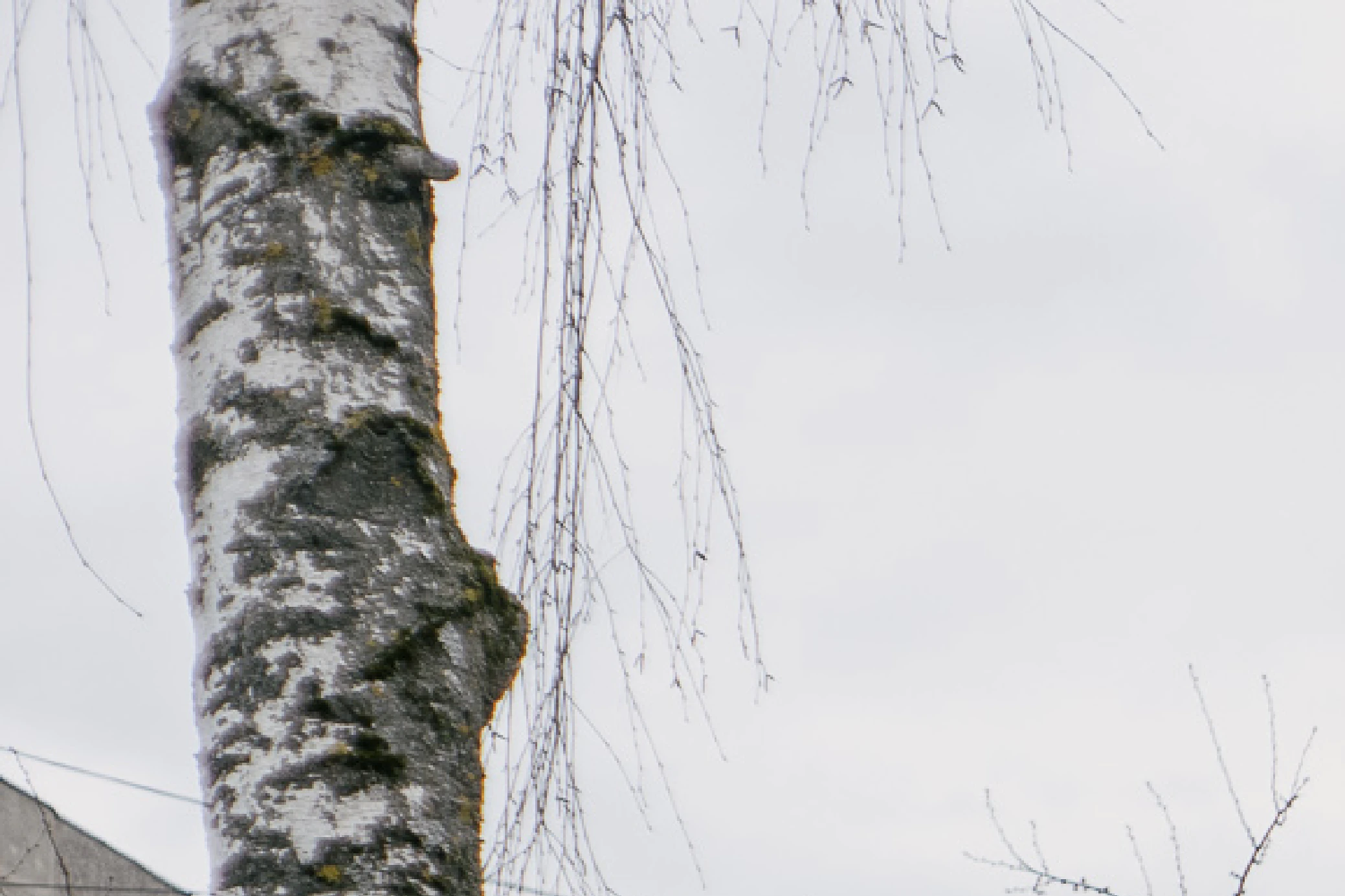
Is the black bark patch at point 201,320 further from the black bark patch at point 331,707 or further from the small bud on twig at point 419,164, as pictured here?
the black bark patch at point 331,707

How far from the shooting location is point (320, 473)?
1401mm

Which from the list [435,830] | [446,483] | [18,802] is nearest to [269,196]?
[446,483]

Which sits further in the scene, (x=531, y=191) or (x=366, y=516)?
(x=531, y=191)

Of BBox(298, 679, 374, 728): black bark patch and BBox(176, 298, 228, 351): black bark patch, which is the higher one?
BBox(176, 298, 228, 351): black bark patch

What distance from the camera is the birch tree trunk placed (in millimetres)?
1310

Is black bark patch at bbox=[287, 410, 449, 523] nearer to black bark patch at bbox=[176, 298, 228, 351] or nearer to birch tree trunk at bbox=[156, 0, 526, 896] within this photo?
birch tree trunk at bbox=[156, 0, 526, 896]

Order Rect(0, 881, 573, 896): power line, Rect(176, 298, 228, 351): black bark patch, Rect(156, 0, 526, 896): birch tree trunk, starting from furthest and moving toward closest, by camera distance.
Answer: Rect(0, 881, 573, 896): power line < Rect(176, 298, 228, 351): black bark patch < Rect(156, 0, 526, 896): birch tree trunk

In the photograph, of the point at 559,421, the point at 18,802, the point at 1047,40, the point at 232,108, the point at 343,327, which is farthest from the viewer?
the point at 18,802

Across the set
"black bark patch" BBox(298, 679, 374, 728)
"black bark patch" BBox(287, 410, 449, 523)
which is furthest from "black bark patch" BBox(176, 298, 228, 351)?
"black bark patch" BBox(298, 679, 374, 728)

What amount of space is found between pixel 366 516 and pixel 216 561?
0.12m

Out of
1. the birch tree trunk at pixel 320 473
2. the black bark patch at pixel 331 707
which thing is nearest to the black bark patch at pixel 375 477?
the birch tree trunk at pixel 320 473

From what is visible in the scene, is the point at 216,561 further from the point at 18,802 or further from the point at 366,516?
the point at 18,802

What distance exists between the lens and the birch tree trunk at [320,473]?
1310mm

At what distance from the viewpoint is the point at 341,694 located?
1325mm
